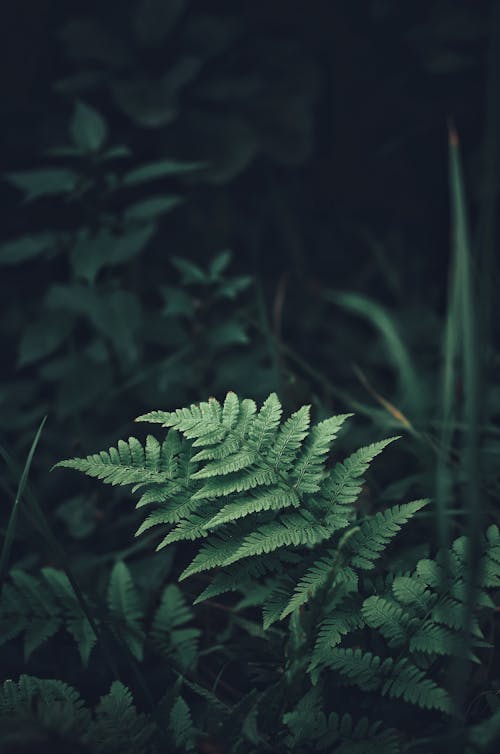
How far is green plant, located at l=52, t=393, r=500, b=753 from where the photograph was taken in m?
0.95

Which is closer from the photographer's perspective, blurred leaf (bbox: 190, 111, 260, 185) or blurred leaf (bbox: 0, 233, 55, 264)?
blurred leaf (bbox: 0, 233, 55, 264)

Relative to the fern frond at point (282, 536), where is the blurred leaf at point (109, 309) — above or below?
above

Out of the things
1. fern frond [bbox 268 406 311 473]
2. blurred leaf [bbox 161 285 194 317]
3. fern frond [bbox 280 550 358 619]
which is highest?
blurred leaf [bbox 161 285 194 317]

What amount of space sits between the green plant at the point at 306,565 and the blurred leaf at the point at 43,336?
0.78m

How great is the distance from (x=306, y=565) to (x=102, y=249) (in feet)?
3.20

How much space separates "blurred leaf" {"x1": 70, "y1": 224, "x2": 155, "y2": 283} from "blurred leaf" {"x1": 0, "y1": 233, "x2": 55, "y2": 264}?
0.09 metres

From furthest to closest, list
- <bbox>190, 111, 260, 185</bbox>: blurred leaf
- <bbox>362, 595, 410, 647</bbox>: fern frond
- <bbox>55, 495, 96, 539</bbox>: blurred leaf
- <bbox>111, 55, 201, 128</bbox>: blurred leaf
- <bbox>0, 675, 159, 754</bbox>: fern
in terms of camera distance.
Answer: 1. <bbox>190, 111, 260, 185</bbox>: blurred leaf
2. <bbox>111, 55, 201, 128</bbox>: blurred leaf
3. <bbox>55, 495, 96, 539</bbox>: blurred leaf
4. <bbox>362, 595, 410, 647</bbox>: fern frond
5. <bbox>0, 675, 159, 754</bbox>: fern

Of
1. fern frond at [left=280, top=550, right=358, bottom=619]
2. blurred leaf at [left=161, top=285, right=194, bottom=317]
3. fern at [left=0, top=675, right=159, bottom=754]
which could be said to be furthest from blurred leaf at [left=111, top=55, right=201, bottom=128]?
fern at [left=0, top=675, right=159, bottom=754]

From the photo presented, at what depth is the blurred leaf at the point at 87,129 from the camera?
173 cm

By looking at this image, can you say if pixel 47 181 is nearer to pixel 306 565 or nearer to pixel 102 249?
pixel 102 249

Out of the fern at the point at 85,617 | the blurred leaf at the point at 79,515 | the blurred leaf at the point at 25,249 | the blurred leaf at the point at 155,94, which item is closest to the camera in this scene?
the fern at the point at 85,617

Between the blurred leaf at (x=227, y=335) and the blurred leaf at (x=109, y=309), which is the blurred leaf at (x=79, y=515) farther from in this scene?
the blurred leaf at (x=227, y=335)

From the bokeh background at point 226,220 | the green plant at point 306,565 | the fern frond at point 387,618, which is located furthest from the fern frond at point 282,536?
the bokeh background at point 226,220

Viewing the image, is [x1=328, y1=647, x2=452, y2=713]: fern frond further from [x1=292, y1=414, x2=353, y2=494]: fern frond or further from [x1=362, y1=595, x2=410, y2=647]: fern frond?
[x1=292, y1=414, x2=353, y2=494]: fern frond
